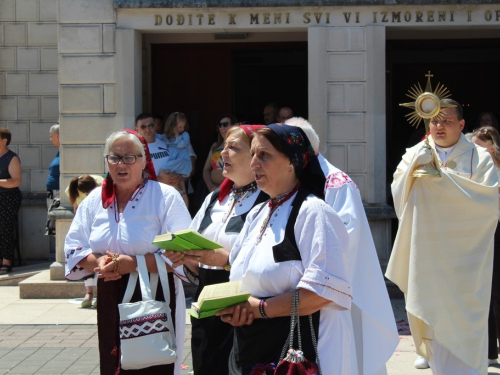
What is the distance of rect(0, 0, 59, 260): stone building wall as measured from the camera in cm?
1273

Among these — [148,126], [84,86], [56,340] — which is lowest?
[56,340]

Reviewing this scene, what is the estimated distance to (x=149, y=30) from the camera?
34.1 ft

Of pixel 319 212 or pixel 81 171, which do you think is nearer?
pixel 319 212

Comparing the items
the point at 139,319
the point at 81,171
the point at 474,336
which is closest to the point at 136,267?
the point at 139,319

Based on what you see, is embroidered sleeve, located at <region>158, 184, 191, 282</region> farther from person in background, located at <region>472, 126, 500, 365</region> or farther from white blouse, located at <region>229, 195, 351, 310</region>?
person in background, located at <region>472, 126, 500, 365</region>

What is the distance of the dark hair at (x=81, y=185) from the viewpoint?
30.7 feet

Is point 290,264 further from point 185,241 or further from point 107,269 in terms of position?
point 107,269

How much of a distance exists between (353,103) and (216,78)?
11.2ft

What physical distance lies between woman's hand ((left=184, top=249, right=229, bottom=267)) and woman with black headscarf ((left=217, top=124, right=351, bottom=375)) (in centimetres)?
61

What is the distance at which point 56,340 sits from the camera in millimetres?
8219

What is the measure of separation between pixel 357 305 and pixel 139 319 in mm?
1255

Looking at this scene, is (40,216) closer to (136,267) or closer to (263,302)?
(136,267)

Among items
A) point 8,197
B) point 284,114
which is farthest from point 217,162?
point 8,197

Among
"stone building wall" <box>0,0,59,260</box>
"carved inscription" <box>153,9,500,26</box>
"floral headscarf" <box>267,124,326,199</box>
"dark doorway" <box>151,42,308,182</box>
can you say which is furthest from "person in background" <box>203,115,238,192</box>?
"floral headscarf" <box>267,124,326,199</box>
